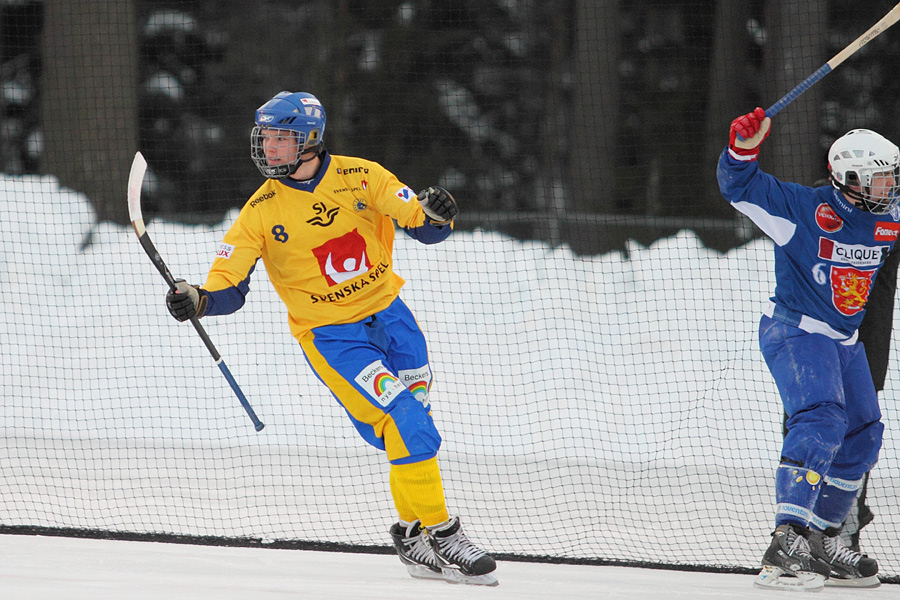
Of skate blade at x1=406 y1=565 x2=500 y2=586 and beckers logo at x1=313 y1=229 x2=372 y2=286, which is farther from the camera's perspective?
beckers logo at x1=313 y1=229 x2=372 y2=286

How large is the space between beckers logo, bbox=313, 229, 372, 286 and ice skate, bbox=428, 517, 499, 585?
35.3 inches

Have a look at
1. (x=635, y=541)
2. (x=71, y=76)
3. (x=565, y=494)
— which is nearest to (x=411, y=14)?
(x=71, y=76)

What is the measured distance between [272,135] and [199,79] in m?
6.74

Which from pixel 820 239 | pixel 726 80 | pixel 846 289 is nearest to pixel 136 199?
pixel 820 239

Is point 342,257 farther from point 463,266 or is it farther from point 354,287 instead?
point 463,266

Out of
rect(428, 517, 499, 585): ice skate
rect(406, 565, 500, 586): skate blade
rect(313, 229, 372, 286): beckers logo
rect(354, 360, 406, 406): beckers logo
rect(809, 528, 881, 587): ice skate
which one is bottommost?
rect(809, 528, 881, 587): ice skate

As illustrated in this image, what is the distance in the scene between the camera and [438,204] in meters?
3.29

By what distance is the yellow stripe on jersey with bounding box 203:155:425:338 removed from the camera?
11.3ft

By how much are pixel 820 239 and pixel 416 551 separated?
1.72 m

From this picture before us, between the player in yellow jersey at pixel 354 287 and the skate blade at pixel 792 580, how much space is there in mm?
885

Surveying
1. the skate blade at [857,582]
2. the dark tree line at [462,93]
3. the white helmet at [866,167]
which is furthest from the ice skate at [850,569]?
the dark tree line at [462,93]

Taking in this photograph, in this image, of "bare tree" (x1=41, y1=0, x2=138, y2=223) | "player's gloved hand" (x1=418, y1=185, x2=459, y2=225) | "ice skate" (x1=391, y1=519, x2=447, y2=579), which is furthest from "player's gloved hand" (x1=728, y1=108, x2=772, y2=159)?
"bare tree" (x1=41, y1=0, x2=138, y2=223)

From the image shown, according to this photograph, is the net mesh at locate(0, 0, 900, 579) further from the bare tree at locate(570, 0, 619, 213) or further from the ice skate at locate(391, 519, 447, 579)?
the ice skate at locate(391, 519, 447, 579)

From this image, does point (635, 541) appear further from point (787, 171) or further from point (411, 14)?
point (411, 14)
